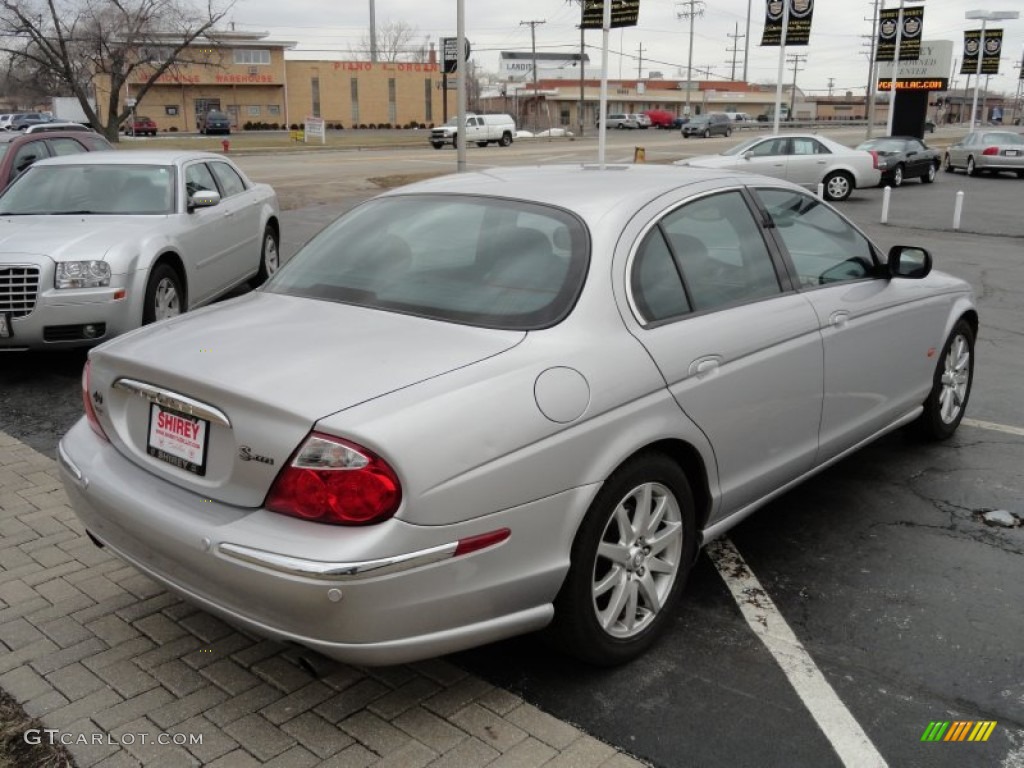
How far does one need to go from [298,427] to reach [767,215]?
2437mm

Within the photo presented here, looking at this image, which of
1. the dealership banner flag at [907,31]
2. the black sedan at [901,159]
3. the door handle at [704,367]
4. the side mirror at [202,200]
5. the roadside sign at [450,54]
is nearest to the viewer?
the door handle at [704,367]

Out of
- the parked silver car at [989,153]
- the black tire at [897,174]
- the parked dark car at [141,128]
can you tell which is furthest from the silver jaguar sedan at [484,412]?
the parked dark car at [141,128]

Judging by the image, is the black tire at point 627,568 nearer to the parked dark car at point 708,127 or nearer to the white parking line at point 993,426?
the white parking line at point 993,426

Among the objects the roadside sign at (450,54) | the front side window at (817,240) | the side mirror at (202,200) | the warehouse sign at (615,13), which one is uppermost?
the warehouse sign at (615,13)

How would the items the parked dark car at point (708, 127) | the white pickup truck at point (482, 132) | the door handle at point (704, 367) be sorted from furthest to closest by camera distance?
the parked dark car at point (708, 127), the white pickup truck at point (482, 132), the door handle at point (704, 367)

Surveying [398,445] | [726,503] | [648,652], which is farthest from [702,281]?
[398,445]

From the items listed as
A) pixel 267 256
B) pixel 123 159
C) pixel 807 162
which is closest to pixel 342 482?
pixel 123 159

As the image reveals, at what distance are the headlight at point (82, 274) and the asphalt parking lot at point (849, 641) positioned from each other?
1259mm

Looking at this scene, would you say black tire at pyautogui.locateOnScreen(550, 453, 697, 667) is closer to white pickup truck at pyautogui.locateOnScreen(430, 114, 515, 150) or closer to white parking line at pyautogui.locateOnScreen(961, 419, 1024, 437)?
white parking line at pyautogui.locateOnScreen(961, 419, 1024, 437)

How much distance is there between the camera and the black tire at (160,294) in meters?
7.21

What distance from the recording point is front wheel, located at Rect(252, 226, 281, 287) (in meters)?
10.2

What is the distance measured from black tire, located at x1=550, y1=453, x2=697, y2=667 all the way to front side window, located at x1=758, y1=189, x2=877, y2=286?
1356 mm

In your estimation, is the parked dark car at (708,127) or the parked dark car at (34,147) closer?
the parked dark car at (34,147)

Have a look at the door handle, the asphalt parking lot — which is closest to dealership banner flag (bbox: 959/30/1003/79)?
the asphalt parking lot
